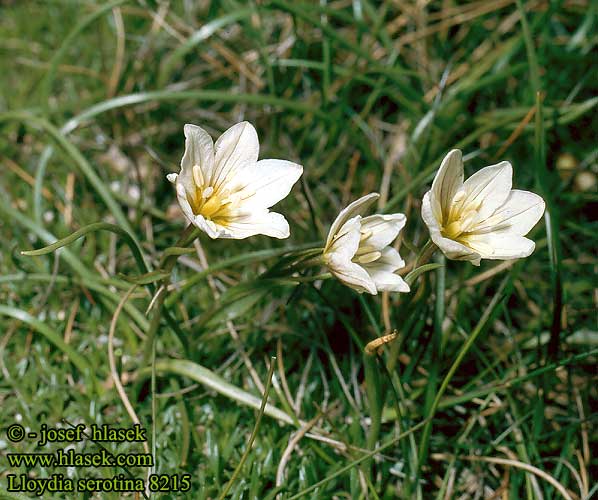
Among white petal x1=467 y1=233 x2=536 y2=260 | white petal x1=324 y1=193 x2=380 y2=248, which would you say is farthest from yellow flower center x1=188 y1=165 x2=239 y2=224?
white petal x1=467 y1=233 x2=536 y2=260

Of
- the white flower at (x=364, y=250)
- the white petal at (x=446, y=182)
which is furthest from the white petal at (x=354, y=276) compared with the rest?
the white petal at (x=446, y=182)

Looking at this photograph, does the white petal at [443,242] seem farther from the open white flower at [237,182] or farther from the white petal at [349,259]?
the open white flower at [237,182]

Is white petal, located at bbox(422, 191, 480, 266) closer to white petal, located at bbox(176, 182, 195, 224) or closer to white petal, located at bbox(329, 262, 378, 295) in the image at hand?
white petal, located at bbox(329, 262, 378, 295)

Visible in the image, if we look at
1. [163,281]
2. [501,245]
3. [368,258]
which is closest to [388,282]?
[368,258]

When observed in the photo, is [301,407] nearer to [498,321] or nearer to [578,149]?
[498,321]

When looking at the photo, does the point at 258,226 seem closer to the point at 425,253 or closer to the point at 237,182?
the point at 237,182

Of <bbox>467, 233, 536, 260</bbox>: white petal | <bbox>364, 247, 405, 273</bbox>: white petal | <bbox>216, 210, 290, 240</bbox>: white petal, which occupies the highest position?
<bbox>216, 210, 290, 240</bbox>: white petal

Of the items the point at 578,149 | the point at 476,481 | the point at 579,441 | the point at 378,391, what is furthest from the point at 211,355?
the point at 578,149

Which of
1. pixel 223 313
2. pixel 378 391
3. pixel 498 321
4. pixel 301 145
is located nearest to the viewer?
pixel 378 391
